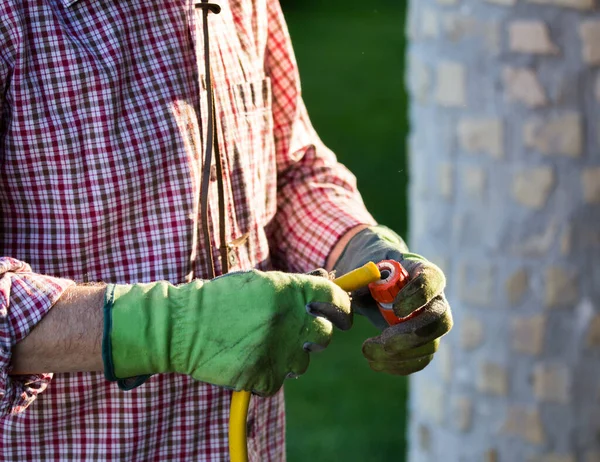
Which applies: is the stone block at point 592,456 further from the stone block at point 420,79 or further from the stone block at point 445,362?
the stone block at point 420,79

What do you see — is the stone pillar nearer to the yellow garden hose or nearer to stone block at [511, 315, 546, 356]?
stone block at [511, 315, 546, 356]

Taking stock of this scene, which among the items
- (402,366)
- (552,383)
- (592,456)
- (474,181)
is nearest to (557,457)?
(592,456)

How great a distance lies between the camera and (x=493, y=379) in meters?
3.25

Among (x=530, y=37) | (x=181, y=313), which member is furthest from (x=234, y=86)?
(x=530, y=37)

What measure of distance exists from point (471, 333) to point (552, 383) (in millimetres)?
309

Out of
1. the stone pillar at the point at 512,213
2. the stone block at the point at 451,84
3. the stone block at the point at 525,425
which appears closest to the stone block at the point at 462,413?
the stone pillar at the point at 512,213

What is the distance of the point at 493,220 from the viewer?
3.13 metres

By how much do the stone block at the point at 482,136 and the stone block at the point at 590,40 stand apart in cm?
32

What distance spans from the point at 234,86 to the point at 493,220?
137 cm

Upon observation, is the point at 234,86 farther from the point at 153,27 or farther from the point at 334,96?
the point at 334,96

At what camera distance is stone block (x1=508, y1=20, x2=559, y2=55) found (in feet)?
9.51

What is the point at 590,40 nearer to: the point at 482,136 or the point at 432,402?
the point at 482,136

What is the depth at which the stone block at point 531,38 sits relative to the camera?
2.90 m

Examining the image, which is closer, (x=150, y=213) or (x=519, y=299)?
(x=150, y=213)
